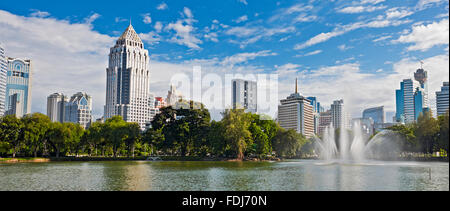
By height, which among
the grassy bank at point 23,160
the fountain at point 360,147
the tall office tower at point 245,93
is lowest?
the grassy bank at point 23,160

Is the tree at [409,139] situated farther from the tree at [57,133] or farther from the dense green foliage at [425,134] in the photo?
the tree at [57,133]

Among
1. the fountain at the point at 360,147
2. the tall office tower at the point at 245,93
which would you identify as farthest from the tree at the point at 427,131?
the tall office tower at the point at 245,93

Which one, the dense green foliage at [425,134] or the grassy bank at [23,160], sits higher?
the dense green foliage at [425,134]

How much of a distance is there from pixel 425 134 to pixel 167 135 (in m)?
51.5

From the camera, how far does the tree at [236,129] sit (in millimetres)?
69938

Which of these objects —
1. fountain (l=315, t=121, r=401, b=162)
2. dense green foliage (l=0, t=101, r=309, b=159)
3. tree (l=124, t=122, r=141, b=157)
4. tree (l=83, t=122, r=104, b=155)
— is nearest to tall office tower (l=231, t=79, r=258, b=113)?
dense green foliage (l=0, t=101, r=309, b=159)

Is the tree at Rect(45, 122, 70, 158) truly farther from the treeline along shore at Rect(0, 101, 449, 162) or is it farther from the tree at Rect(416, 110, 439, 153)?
the tree at Rect(416, 110, 439, 153)

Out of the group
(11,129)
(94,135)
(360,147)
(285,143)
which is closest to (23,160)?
(11,129)

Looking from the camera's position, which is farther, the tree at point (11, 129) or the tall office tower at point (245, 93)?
the tall office tower at point (245, 93)

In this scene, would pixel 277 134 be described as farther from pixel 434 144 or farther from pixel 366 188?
pixel 366 188

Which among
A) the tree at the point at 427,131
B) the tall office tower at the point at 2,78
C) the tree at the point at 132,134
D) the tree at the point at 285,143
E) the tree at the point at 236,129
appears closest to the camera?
the tree at the point at 427,131

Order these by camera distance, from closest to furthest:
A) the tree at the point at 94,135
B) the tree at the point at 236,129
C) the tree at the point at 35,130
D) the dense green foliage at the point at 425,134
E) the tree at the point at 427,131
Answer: the dense green foliage at the point at 425,134 → the tree at the point at 427,131 → the tree at the point at 35,130 → the tree at the point at 236,129 → the tree at the point at 94,135

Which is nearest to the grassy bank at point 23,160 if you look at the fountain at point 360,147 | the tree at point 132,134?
the tree at point 132,134
